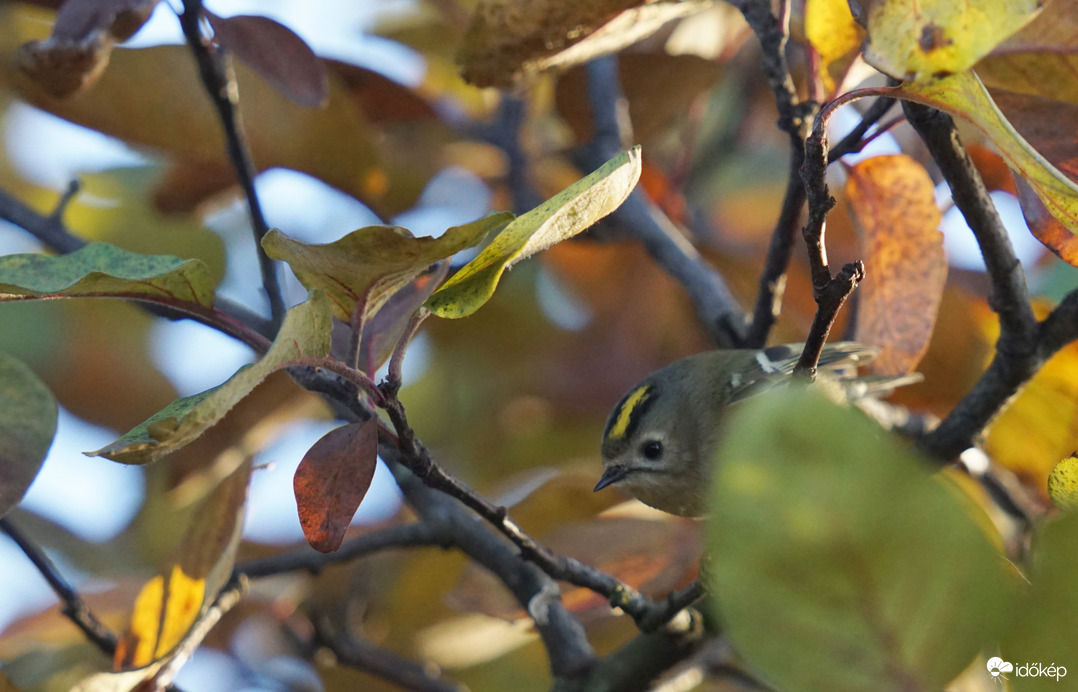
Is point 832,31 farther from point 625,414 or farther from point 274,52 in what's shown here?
point 625,414

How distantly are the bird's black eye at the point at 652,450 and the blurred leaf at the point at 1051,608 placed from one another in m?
1.39

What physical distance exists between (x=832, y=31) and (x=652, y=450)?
3.40ft

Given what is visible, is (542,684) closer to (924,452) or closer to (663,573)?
(663,573)

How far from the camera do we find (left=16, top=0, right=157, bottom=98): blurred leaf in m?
1.05

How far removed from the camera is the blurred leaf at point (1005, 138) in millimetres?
605

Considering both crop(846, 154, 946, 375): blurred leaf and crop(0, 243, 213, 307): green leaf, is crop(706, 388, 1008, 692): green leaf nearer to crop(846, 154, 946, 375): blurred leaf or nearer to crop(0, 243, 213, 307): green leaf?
crop(0, 243, 213, 307): green leaf

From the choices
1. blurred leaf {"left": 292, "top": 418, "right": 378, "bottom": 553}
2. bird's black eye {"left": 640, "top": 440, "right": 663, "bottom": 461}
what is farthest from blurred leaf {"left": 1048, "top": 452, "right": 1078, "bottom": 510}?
bird's black eye {"left": 640, "top": 440, "right": 663, "bottom": 461}

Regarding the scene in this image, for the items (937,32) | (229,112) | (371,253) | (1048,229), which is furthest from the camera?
(229,112)

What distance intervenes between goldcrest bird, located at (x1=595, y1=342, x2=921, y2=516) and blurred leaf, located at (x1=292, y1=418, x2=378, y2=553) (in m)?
0.99

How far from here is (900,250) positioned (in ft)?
3.85

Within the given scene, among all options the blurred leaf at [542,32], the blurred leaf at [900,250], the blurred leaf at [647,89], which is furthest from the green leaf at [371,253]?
the blurred leaf at [647,89]

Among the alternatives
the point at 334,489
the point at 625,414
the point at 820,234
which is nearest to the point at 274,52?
the point at 334,489

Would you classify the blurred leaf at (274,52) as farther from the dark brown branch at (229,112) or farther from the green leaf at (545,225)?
the green leaf at (545,225)

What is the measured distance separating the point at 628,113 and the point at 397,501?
2.83 feet
